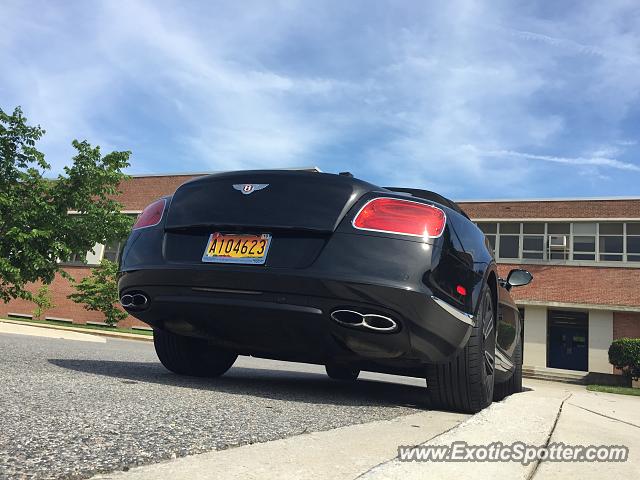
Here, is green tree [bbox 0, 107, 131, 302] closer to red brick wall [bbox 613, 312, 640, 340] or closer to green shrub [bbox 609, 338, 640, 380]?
green shrub [bbox 609, 338, 640, 380]

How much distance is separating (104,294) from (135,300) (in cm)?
2524

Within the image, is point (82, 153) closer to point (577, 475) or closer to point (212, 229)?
point (212, 229)

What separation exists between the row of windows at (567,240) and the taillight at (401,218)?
24.3 metres

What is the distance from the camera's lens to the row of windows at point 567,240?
25.9m

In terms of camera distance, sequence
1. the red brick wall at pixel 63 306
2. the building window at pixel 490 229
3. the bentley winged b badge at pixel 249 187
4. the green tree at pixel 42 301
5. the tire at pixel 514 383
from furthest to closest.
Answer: the red brick wall at pixel 63 306
the green tree at pixel 42 301
the building window at pixel 490 229
the tire at pixel 514 383
the bentley winged b badge at pixel 249 187

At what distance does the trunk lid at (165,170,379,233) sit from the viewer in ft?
9.67

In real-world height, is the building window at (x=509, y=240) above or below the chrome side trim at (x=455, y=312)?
above

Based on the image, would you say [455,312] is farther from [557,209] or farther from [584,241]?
[557,209]

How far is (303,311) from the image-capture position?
279 cm

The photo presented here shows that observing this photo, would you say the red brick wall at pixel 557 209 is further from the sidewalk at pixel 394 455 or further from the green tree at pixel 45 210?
the sidewalk at pixel 394 455

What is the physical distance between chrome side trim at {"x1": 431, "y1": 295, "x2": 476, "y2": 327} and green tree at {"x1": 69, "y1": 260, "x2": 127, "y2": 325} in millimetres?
25458

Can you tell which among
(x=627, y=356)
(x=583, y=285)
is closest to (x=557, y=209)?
(x=583, y=285)

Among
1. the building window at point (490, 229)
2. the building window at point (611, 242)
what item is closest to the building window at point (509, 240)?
the building window at point (490, 229)

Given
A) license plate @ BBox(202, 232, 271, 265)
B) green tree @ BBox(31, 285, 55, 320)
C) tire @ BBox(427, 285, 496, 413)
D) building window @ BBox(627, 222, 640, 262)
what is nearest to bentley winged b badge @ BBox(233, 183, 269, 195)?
license plate @ BBox(202, 232, 271, 265)
